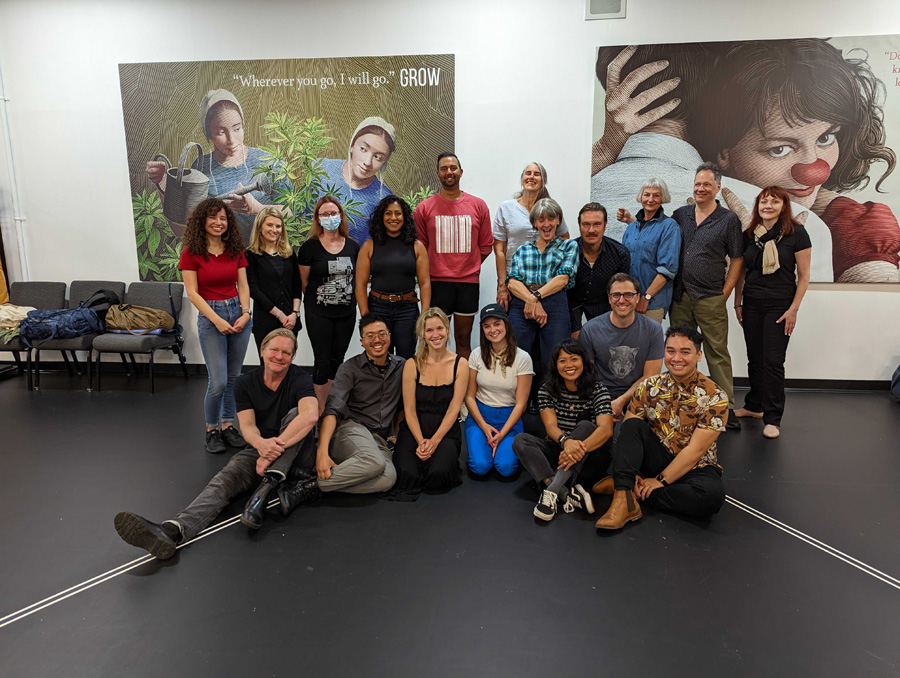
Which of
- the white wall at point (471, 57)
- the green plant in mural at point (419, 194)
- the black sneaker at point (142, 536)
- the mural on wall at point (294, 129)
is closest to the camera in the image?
the black sneaker at point (142, 536)

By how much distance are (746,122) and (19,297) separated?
6.88 meters

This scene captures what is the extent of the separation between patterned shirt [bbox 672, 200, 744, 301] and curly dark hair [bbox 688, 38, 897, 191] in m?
1.39

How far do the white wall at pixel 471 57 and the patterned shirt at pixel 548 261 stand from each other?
1.47 metres

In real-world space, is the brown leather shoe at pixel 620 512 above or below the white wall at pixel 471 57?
below

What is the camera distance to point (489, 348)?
130 inches

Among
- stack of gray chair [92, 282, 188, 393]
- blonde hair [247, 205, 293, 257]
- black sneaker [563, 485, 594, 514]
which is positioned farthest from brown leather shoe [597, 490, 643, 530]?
A: stack of gray chair [92, 282, 188, 393]

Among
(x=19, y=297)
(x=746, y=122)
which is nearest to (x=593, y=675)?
(x=746, y=122)

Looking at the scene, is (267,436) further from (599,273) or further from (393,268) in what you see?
(599,273)

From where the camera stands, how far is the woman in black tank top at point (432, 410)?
3062 millimetres

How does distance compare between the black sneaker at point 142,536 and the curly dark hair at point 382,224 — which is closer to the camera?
the black sneaker at point 142,536

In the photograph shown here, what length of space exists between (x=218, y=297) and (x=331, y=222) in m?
0.87

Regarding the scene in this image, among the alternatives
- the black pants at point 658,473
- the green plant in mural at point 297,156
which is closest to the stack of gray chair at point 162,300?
the green plant in mural at point 297,156

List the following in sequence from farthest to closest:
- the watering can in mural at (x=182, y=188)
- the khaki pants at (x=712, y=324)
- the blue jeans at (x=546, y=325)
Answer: the watering can in mural at (x=182, y=188) < the khaki pants at (x=712, y=324) < the blue jeans at (x=546, y=325)

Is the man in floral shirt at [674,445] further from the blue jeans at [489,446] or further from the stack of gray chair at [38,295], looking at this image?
the stack of gray chair at [38,295]
